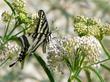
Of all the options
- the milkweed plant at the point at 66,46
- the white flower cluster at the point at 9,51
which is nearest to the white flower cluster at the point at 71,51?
the milkweed plant at the point at 66,46

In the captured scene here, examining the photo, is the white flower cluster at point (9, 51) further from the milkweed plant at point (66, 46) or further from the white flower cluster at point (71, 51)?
the white flower cluster at point (71, 51)

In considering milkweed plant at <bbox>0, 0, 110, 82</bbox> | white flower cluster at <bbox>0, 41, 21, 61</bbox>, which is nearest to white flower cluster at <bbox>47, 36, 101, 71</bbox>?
milkweed plant at <bbox>0, 0, 110, 82</bbox>

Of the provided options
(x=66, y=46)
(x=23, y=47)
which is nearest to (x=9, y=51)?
(x=23, y=47)

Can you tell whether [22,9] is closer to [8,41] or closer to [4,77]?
[8,41]

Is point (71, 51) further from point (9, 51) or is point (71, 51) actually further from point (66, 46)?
point (9, 51)

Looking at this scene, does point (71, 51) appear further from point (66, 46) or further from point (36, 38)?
point (36, 38)

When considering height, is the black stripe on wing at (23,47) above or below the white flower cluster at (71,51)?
above

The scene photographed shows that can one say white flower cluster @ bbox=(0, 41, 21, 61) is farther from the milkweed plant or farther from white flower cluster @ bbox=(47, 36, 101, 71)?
white flower cluster @ bbox=(47, 36, 101, 71)
